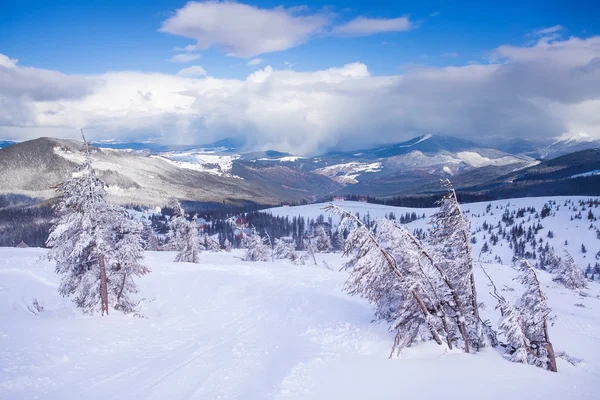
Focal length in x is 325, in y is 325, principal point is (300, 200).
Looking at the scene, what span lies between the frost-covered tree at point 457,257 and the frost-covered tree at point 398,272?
2.58ft

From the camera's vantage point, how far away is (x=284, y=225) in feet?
613

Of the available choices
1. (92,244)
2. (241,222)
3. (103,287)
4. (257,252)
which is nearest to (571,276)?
(257,252)

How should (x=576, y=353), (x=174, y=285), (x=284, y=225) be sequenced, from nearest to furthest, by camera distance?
1. (x=576, y=353)
2. (x=174, y=285)
3. (x=284, y=225)

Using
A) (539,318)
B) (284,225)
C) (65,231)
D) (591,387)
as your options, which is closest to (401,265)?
(539,318)

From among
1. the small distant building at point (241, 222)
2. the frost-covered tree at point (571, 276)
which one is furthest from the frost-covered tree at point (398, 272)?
the small distant building at point (241, 222)

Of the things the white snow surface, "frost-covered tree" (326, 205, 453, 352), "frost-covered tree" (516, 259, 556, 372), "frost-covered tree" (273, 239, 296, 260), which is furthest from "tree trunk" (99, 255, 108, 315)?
"frost-covered tree" (273, 239, 296, 260)

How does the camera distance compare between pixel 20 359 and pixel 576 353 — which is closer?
pixel 20 359

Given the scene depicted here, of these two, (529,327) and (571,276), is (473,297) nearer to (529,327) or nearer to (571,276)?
(529,327)

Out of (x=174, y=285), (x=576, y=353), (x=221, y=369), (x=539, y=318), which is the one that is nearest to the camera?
(x=221, y=369)

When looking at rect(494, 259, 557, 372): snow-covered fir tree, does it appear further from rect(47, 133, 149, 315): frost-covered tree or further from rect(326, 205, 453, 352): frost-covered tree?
rect(47, 133, 149, 315): frost-covered tree

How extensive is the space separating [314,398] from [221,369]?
448cm

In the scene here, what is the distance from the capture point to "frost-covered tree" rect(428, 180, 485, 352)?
15.2 m

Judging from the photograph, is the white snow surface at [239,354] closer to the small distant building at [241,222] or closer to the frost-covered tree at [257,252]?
the frost-covered tree at [257,252]

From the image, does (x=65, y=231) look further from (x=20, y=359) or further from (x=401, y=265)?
(x=401, y=265)
